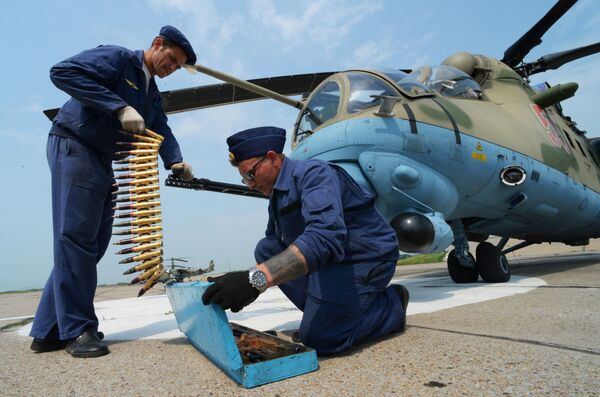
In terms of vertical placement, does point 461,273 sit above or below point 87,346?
below

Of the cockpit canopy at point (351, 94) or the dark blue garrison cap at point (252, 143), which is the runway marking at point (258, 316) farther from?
the cockpit canopy at point (351, 94)

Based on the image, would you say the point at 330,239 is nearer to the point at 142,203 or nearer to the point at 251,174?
the point at 251,174

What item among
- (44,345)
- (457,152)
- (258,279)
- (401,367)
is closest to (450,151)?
(457,152)

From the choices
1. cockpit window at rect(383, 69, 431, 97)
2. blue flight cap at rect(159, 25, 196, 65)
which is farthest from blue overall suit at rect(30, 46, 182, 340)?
cockpit window at rect(383, 69, 431, 97)

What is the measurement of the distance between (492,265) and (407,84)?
2207mm

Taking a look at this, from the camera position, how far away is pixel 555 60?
777cm

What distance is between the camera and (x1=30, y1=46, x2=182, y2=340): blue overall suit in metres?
2.15

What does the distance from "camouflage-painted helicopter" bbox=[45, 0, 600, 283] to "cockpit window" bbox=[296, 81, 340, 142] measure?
14mm

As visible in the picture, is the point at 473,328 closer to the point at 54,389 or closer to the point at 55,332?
the point at 54,389

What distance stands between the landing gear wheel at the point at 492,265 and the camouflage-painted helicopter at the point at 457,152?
11 mm

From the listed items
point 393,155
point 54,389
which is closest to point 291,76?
point 393,155

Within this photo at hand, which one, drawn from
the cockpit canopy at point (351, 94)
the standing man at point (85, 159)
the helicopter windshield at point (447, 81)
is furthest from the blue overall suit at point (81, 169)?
the helicopter windshield at point (447, 81)

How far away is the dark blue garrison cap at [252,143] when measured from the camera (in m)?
1.97

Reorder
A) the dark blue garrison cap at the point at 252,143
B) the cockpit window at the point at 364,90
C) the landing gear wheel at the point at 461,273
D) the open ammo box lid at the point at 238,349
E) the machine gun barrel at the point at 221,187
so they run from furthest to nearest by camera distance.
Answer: the machine gun barrel at the point at 221,187, the landing gear wheel at the point at 461,273, the cockpit window at the point at 364,90, the dark blue garrison cap at the point at 252,143, the open ammo box lid at the point at 238,349
